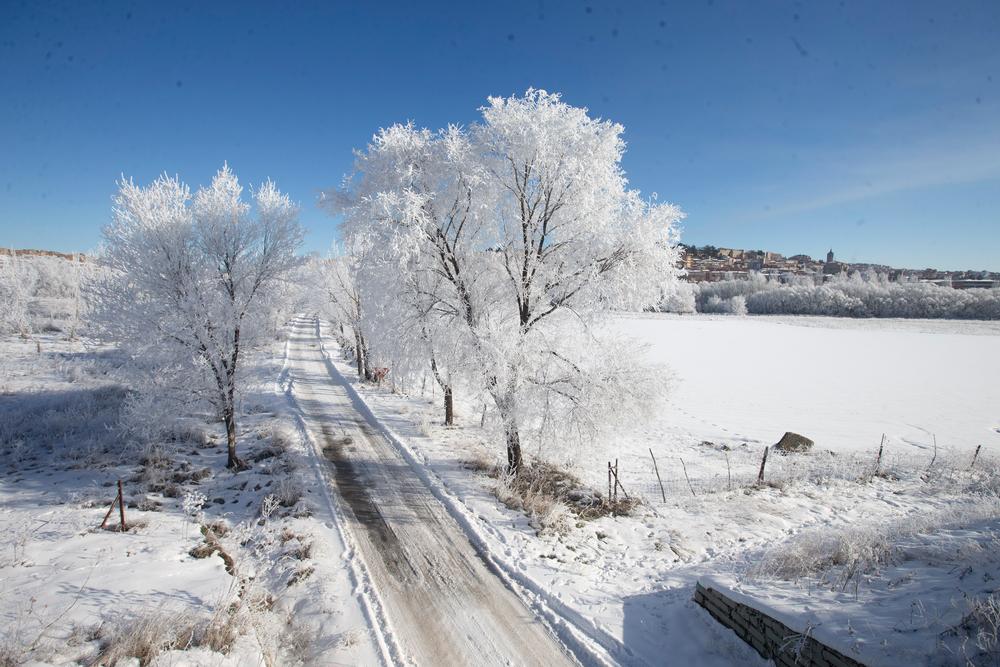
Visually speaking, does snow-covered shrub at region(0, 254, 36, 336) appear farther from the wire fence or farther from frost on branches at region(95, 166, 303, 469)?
Answer: the wire fence

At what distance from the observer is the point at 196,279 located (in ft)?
37.6

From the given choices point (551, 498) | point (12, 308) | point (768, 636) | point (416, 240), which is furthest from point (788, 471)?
point (12, 308)

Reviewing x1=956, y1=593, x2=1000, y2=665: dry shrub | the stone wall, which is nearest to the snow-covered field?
x1=956, y1=593, x2=1000, y2=665: dry shrub

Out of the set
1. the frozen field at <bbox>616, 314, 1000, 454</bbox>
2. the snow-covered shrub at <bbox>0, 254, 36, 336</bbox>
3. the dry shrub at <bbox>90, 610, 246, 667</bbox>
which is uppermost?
the snow-covered shrub at <bbox>0, 254, 36, 336</bbox>

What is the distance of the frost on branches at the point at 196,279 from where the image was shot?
11062 mm

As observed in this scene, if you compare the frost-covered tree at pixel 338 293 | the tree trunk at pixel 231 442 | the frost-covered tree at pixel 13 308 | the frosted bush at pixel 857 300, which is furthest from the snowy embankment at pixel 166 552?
the frosted bush at pixel 857 300

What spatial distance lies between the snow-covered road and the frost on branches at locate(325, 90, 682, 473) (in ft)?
10.4

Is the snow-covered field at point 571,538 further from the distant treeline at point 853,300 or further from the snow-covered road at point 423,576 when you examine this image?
the distant treeline at point 853,300

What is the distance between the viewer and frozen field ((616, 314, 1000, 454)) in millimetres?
19781

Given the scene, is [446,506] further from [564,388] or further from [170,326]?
[170,326]

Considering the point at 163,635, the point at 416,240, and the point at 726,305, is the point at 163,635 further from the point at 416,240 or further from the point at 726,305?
the point at 726,305

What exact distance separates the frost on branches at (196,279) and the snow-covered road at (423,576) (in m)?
4.37

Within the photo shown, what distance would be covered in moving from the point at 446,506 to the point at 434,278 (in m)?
→ 6.02

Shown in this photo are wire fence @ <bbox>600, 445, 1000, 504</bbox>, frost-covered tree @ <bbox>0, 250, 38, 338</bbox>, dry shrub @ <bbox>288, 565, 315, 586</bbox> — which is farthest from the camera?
frost-covered tree @ <bbox>0, 250, 38, 338</bbox>
